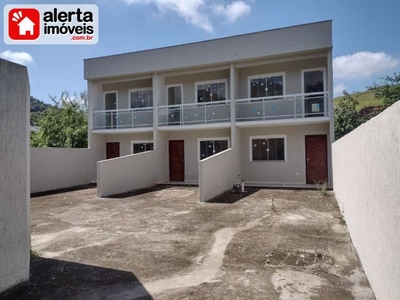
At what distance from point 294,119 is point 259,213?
20.5ft

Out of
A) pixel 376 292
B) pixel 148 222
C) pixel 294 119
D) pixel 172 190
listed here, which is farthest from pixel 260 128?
pixel 376 292

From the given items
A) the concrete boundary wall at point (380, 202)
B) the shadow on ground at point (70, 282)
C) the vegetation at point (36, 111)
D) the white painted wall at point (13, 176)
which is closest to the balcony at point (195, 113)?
the concrete boundary wall at point (380, 202)

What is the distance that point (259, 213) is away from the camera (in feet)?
31.9

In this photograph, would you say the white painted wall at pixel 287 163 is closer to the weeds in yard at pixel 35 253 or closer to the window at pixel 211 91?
the window at pixel 211 91

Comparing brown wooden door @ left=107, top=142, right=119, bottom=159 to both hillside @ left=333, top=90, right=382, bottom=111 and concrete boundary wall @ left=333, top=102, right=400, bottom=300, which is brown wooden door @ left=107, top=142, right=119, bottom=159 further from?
hillside @ left=333, top=90, right=382, bottom=111

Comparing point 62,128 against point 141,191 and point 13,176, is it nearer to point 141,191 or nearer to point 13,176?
point 141,191

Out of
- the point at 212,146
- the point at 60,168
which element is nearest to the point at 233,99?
the point at 212,146

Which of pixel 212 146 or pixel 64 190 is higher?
pixel 212 146

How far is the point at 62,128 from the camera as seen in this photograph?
25922 mm

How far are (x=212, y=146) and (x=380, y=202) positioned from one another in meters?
13.5

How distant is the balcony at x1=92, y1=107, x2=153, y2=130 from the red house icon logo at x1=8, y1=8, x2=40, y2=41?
7.17 metres

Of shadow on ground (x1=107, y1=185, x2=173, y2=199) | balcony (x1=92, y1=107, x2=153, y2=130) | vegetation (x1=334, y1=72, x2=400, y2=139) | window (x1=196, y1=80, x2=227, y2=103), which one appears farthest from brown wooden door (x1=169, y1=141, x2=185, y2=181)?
vegetation (x1=334, y1=72, x2=400, y2=139)

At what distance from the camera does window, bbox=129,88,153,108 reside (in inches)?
745

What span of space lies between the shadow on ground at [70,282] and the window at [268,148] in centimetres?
1199
